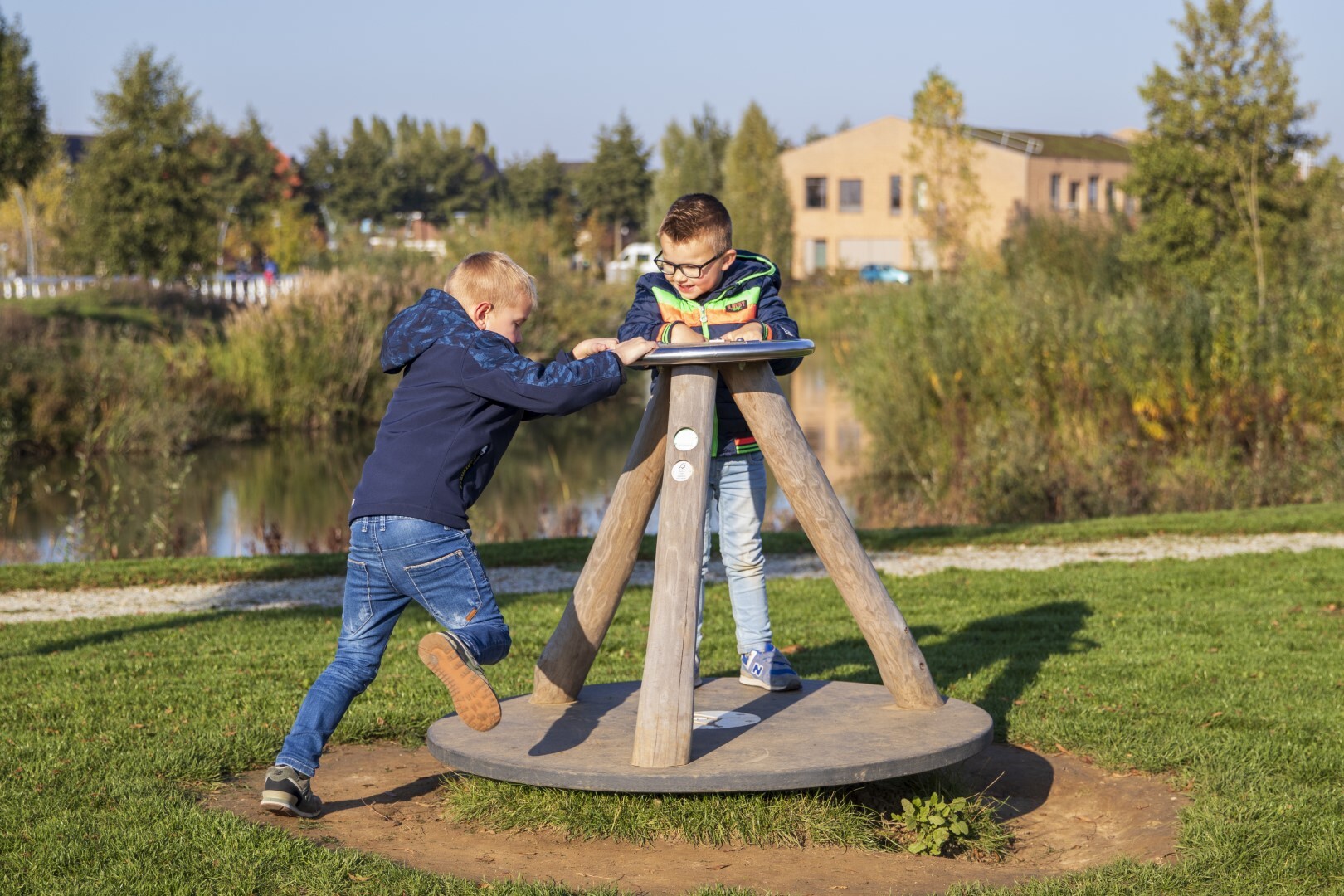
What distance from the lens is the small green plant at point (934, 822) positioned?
4539 millimetres

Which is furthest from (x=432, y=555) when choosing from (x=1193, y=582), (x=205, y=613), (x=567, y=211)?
(x=567, y=211)

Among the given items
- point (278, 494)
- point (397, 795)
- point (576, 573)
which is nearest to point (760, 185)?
point (278, 494)

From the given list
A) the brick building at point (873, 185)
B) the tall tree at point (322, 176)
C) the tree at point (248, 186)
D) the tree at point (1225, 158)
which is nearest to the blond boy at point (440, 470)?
the tree at point (1225, 158)

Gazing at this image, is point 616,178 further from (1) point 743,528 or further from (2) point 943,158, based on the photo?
(1) point 743,528

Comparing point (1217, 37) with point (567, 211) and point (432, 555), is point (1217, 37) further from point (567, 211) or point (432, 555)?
point (567, 211)

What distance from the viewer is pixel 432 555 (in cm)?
439

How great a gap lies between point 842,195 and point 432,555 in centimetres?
6321

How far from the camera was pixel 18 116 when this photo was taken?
29578mm

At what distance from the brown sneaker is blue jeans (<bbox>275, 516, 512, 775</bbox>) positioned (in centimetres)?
14

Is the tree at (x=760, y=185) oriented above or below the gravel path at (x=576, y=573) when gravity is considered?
above

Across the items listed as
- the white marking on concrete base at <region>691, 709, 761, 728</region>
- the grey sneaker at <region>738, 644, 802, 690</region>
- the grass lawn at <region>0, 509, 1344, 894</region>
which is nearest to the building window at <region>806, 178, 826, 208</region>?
the grass lawn at <region>0, 509, 1344, 894</region>

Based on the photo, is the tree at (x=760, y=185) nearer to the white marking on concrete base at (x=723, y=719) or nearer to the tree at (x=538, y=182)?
the tree at (x=538, y=182)

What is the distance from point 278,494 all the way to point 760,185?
46.3 metres

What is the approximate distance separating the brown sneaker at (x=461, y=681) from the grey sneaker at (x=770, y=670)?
1541 mm
